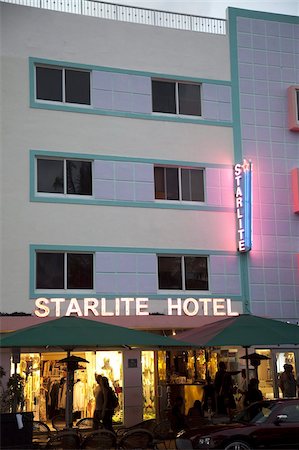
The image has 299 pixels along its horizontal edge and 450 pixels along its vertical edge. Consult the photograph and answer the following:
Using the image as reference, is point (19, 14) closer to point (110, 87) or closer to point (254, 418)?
point (110, 87)

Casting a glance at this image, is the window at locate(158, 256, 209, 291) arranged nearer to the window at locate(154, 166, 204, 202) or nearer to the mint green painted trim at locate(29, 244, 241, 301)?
the mint green painted trim at locate(29, 244, 241, 301)

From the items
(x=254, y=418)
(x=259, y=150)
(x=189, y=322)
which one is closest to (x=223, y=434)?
(x=254, y=418)

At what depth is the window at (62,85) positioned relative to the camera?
20.7 metres

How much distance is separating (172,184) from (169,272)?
2.87 metres

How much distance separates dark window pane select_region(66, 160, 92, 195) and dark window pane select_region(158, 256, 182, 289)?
3.16 meters

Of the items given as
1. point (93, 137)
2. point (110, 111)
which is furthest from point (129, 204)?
point (110, 111)

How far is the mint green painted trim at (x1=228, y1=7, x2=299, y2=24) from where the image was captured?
22.9 metres

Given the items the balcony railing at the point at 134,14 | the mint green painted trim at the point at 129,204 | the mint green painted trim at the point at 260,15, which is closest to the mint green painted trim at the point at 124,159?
the mint green painted trim at the point at 129,204

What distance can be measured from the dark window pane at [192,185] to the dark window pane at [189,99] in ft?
6.60

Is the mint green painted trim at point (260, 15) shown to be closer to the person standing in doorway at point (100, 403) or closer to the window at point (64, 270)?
the window at point (64, 270)

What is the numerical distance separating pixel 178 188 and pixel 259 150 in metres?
3.12

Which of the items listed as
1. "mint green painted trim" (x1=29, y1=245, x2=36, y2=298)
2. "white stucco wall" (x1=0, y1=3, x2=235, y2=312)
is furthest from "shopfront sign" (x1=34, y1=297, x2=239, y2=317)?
"white stucco wall" (x1=0, y1=3, x2=235, y2=312)

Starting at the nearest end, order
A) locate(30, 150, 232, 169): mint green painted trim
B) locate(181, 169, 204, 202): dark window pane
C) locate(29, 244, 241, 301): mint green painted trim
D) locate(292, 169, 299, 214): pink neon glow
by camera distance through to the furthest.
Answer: locate(29, 244, 241, 301): mint green painted trim < locate(30, 150, 232, 169): mint green painted trim < locate(181, 169, 204, 202): dark window pane < locate(292, 169, 299, 214): pink neon glow

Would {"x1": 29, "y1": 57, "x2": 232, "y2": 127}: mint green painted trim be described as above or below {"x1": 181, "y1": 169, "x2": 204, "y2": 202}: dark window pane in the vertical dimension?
above
